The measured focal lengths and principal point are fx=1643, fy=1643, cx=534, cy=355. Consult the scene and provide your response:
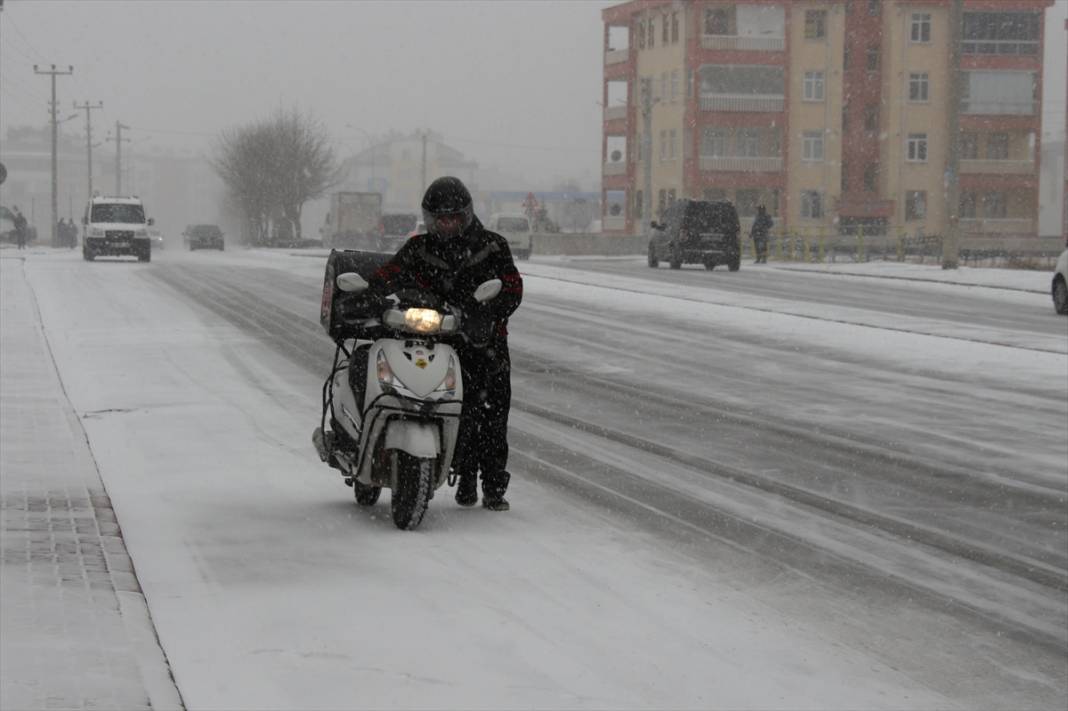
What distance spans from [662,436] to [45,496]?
4.60 m

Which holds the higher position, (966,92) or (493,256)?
(966,92)

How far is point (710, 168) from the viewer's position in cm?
8544

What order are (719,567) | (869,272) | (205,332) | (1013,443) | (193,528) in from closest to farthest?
(719,567) → (193,528) → (1013,443) → (205,332) → (869,272)

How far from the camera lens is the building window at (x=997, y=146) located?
89500mm

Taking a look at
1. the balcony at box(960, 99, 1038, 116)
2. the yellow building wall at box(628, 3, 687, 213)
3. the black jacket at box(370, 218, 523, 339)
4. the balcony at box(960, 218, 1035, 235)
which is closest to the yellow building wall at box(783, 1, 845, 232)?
the yellow building wall at box(628, 3, 687, 213)

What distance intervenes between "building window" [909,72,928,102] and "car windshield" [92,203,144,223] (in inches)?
2011

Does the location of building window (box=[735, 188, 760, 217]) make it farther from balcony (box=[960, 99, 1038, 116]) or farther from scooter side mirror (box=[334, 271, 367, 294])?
scooter side mirror (box=[334, 271, 367, 294])

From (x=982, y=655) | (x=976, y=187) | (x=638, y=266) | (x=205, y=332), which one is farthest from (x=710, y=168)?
(x=982, y=655)

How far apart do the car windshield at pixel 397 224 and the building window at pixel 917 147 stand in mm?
30811

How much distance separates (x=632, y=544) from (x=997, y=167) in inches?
3346

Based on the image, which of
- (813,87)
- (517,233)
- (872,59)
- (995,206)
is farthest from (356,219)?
(995,206)

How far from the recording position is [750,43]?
8550cm

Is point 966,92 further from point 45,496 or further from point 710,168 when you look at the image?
point 45,496

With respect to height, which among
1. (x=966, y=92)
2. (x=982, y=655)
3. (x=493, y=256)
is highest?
(x=966, y=92)
